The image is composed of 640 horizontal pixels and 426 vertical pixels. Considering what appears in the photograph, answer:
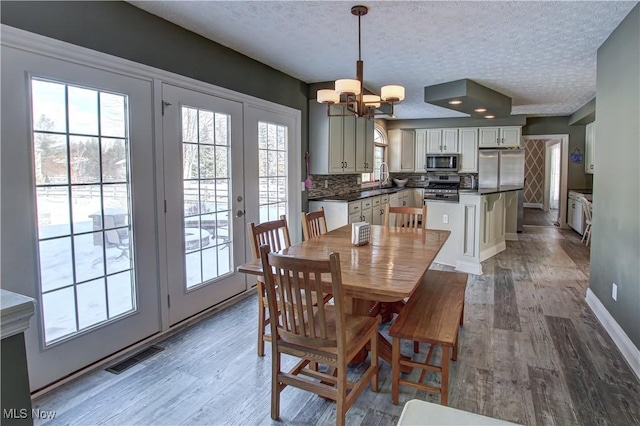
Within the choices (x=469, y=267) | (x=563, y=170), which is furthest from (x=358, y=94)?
(x=563, y=170)

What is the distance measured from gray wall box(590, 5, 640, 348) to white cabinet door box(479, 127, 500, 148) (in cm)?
425

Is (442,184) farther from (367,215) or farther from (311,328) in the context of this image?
(311,328)

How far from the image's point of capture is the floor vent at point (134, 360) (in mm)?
2545

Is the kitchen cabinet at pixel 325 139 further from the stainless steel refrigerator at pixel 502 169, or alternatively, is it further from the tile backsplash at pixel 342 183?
the stainless steel refrigerator at pixel 502 169

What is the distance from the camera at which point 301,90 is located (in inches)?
195

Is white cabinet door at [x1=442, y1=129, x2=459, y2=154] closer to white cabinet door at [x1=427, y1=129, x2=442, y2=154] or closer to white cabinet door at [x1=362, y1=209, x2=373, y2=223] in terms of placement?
white cabinet door at [x1=427, y1=129, x2=442, y2=154]

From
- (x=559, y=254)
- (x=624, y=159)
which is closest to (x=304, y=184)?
(x=624, y=159)

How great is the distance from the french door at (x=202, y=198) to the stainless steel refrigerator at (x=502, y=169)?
5807 mm

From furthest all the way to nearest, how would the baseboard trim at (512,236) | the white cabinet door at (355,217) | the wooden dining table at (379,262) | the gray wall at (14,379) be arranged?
the baseboard trim at (512,236), the white cabinet door at (355,217), the wooden dining table at (379,262), the gray wall at (14,379)

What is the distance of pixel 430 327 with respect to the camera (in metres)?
2.15

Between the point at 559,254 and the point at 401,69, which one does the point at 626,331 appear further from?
the point at 559,254

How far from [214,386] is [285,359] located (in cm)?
53

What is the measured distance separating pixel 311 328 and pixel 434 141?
717cm

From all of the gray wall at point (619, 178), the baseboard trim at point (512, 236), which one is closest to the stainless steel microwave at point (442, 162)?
the baseboard trim at point (512, 236)
